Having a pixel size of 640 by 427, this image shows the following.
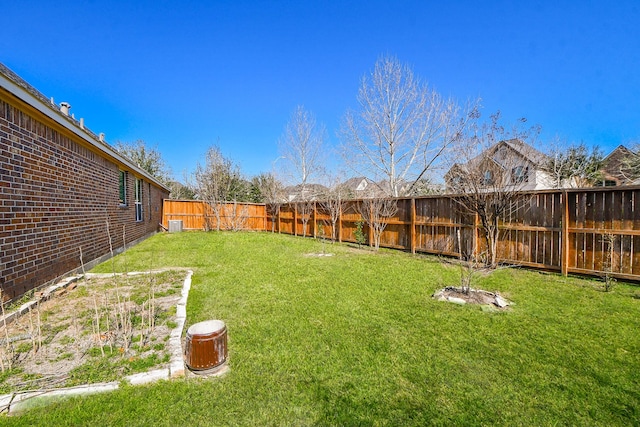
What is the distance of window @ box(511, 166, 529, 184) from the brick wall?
7.26m

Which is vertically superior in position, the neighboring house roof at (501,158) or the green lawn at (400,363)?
the neighboring house roof at (501,158)

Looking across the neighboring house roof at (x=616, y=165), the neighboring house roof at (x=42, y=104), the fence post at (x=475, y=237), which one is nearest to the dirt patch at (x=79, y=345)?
the neighboring house roof at (x=42, y=104)

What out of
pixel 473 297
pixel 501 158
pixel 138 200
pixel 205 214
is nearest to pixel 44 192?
pixel 473 297

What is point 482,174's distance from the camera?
6246 mm

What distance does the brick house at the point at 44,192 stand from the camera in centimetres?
377

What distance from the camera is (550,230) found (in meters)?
5.87

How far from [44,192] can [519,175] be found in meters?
8.70

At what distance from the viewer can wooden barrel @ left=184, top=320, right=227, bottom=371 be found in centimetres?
246

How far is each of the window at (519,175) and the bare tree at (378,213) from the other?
12.3 ft

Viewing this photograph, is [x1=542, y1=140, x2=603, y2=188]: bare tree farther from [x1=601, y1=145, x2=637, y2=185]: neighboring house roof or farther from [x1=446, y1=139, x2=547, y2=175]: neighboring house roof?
[x1=446, y1=139, x2=547, y2=175]: neighboring house roof

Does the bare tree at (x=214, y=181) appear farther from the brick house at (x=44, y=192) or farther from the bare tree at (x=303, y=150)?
the brick house at (x=44, y=192)

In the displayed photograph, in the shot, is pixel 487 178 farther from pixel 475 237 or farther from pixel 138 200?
pixel 138 200

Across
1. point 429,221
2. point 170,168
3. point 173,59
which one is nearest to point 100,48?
point 173,59

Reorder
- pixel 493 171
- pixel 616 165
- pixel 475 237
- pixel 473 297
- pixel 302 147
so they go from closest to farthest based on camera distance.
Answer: pixel 473 297
pixel 493 171
pixel 475 237
pixel 616 165
pixel 302 147
